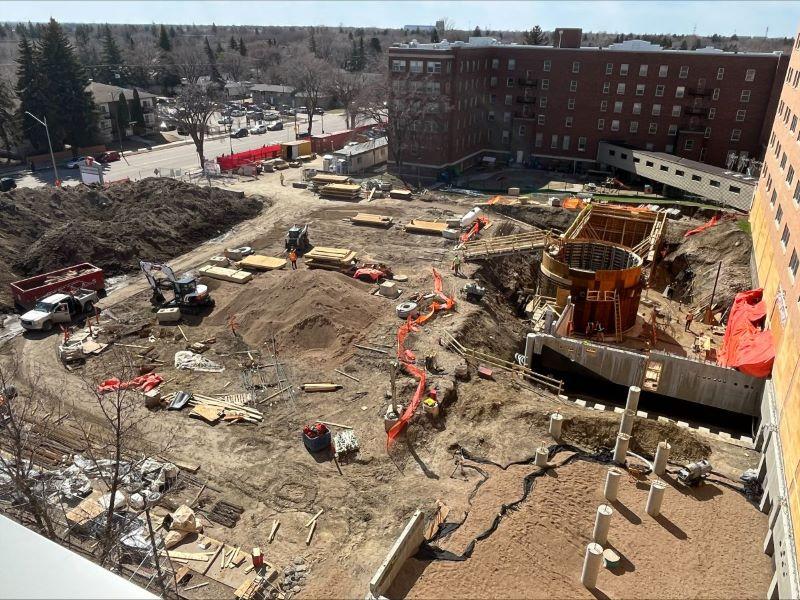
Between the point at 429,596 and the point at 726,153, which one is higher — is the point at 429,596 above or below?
below

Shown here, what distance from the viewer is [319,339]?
28.7 m

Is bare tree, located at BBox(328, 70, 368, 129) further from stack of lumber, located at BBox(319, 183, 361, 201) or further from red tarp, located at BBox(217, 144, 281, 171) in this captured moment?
stack of lumber, located at BBox(319, 183, 361, 201)

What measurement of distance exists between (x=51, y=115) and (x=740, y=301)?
75.7m

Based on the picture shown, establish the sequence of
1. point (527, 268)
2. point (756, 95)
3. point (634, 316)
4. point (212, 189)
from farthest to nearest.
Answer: point (756, 95), point (212, 189), point (527, 268), point (634, 316)

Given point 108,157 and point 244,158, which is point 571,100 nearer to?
point 244,158

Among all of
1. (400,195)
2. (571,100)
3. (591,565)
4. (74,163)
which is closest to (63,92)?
(74,163)

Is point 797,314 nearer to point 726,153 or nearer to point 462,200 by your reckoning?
point 462,200

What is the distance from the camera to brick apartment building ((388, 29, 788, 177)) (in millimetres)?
58656

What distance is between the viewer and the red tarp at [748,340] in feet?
85.5

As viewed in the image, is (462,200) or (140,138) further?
(140,138)

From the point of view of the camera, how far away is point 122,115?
80688 mm

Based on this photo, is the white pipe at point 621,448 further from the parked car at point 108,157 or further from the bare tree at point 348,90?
the bare tree at point 348,90

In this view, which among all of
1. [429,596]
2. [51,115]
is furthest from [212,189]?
[429,596]

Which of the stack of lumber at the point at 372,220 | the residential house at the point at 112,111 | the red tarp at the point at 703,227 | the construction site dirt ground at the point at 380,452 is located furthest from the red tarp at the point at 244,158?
the red tarp at the point at 703,227
